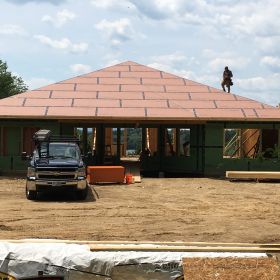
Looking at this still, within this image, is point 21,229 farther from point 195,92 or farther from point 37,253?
point 195,92

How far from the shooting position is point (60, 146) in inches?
685

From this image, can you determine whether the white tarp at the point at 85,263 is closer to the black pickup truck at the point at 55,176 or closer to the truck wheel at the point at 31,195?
the black pickup truck at the point at 55,176

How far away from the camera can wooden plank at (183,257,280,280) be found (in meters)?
5.65

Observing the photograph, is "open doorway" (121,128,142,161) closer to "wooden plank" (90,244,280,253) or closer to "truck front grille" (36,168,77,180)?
"truck front grille" (36,168,77,180)

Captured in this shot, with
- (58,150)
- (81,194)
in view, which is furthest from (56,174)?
(58,150)

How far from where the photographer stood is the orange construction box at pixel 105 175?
20.3 metres

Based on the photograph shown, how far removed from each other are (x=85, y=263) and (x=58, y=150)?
11.6 m

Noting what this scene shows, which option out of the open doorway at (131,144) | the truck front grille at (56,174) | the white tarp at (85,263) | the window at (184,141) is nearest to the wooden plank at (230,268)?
the white tarp at (85,263)

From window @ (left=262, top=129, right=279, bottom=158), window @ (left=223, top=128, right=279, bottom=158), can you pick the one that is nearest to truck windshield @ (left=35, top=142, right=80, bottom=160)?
window @ (left=223, top=128, right=279, bottom=158)

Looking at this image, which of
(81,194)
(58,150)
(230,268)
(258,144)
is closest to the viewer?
A: (230,268)

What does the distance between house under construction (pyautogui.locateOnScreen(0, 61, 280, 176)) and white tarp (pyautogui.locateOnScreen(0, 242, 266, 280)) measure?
17.6 meters

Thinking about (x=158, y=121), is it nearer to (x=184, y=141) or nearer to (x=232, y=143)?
(x=184, y=141)

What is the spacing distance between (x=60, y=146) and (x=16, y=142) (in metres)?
8.22

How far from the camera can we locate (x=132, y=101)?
25.6 m
